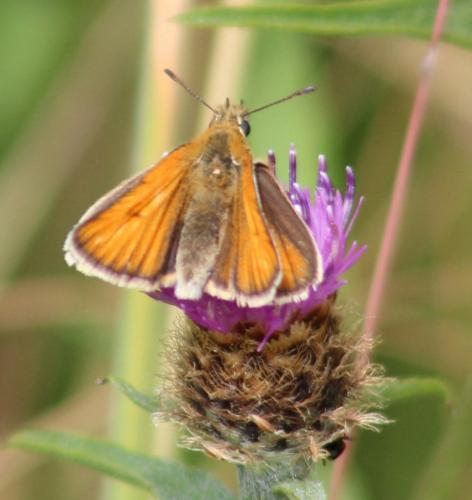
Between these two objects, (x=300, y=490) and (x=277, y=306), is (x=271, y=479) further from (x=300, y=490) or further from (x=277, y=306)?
(x=277, y=306)

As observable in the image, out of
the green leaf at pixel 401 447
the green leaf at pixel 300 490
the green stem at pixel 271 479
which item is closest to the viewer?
the green leaf at pixel 300 490

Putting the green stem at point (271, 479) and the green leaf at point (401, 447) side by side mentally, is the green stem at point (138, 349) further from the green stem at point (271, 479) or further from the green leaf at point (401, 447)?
the green stem at point (271, 479)

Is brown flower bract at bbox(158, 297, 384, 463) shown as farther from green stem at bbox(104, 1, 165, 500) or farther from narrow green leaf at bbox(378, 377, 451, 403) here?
green stem at bbox(104, 1, 165, 500)

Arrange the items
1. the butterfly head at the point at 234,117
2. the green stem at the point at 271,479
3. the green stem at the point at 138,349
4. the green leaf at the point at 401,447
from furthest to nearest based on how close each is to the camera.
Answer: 1. the green leaf at the point at 401,447
2. the green stem at the point at 138,349
3. the butterfly head at the point at 234,117
4. the green stem at the point at 271,479

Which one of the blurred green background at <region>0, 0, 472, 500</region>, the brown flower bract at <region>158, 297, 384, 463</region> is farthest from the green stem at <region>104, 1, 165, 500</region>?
the brown flower bract at <region>158, 297, 384, 463</region>

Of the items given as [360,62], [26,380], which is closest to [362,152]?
[360,62]

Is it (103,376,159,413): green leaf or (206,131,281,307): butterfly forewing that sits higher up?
(206,131,281,307): butterfly forewing

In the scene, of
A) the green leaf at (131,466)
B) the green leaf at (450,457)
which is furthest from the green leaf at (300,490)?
A: the green leaf at (450,457)
